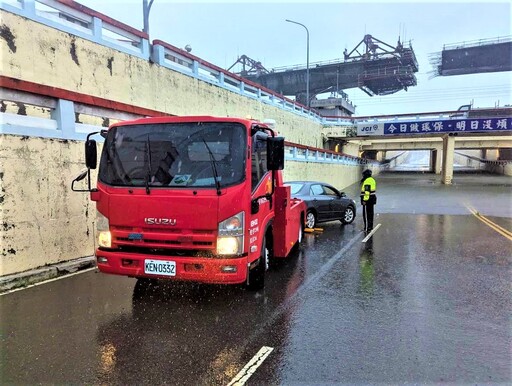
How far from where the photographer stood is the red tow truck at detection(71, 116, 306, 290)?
4.45 metres

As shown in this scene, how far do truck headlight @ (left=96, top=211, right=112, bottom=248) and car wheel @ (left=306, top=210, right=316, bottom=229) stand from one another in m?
6.80

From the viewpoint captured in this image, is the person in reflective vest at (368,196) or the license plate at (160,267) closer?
the license plate at (160,267)

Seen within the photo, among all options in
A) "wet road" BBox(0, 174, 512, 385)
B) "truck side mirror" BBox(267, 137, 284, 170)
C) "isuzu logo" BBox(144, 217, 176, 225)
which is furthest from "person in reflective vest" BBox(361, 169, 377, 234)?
"isuzu logo" BBox(144, 217, 176, 225)

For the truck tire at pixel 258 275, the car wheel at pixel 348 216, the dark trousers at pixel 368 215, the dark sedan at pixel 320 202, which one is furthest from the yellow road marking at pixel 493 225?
the truck tire at pixel 258 275

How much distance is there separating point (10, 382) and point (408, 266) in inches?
242

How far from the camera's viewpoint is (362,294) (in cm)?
544

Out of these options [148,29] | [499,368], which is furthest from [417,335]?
[148,29]

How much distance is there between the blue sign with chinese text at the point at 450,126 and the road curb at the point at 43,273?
91.7ft

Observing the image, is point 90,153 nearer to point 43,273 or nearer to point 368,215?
point 43,273

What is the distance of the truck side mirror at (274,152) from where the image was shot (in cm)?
520

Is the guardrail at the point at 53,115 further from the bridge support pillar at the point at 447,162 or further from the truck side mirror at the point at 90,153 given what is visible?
the bridge support pillar at the point at 447,162

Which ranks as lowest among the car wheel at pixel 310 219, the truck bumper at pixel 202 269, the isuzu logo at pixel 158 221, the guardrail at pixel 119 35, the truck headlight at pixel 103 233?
the car wheel at pixel 310 219

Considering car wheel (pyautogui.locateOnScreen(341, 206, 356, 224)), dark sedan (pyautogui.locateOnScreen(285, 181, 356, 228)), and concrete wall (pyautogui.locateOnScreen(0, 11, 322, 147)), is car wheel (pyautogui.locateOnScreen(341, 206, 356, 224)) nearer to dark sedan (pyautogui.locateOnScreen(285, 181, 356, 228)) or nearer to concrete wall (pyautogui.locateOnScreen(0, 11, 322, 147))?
dark sedan (pyautogui.locateOnScreen(285, 181, 356, 228))

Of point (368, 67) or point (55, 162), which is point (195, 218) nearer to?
point (55, 162)
